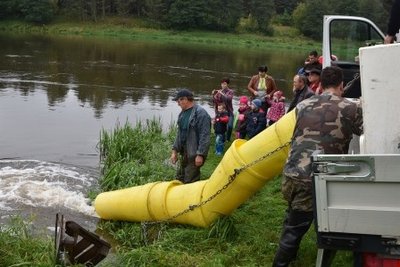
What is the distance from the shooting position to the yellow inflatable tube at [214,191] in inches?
224

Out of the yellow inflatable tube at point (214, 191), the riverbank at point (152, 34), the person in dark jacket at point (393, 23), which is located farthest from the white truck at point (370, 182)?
the riverbank at point (152, 34)

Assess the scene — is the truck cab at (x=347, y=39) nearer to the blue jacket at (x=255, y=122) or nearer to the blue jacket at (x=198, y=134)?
the blue jacket at (x=198, y=134)

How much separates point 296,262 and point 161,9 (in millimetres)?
74642

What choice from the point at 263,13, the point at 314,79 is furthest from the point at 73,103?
the point at 263,13

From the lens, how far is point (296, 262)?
5.61m

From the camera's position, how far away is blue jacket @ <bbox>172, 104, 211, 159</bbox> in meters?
7.60

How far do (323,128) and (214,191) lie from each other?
2.03m

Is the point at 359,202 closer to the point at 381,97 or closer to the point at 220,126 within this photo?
the point at 381,97

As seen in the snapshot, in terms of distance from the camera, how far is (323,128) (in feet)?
15.1

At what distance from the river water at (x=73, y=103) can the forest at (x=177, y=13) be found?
30.2m

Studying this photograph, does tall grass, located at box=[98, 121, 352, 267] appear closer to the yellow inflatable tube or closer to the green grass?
the yellow inflatable tube

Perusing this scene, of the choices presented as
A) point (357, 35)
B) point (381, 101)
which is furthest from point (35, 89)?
point (381, 101)

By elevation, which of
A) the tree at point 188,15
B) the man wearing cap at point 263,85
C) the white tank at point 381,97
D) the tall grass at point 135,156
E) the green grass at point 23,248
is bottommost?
the tall grass at point 135,156

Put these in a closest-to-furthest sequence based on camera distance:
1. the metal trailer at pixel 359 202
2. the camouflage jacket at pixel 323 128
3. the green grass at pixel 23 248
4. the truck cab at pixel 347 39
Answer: the metal trailer at pixel 359 202 < the camouflage jacket at pixel 323 128 < the green grass at pixel 23 248 < the truck cab at pixel 347 39
